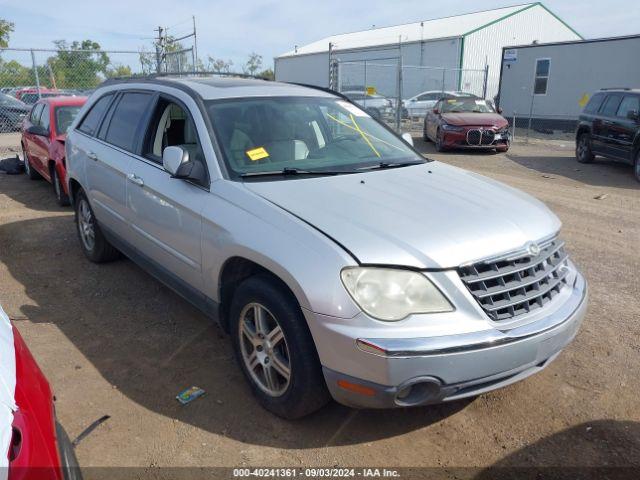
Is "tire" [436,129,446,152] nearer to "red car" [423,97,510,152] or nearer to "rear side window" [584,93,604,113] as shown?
"red car" [423,97,510,152]

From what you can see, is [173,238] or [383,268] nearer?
[383,268]

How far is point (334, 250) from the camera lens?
2.48m

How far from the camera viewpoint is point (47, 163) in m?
8.14

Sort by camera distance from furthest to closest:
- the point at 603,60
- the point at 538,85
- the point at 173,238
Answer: the point at 538,85 → the point at 603,60 → the point at 173,238

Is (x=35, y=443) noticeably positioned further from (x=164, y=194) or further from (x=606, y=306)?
(x=606, y=306)

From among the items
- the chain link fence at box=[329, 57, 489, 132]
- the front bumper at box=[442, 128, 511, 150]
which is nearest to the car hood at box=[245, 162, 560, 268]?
the front bumper at box=[442, 128, 511, 150]

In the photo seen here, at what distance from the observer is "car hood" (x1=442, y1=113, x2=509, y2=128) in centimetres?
1380

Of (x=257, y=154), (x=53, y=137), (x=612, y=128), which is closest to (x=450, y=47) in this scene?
(x=612, y=128)

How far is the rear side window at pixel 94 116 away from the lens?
16.7 feet

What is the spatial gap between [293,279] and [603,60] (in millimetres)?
21666

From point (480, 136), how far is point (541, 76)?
36.1 ft

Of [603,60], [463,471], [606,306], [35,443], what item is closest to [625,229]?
[606,306]

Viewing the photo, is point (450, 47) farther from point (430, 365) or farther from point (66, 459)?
point (66, 459)

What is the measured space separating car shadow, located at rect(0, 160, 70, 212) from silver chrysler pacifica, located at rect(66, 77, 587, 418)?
446 cm
